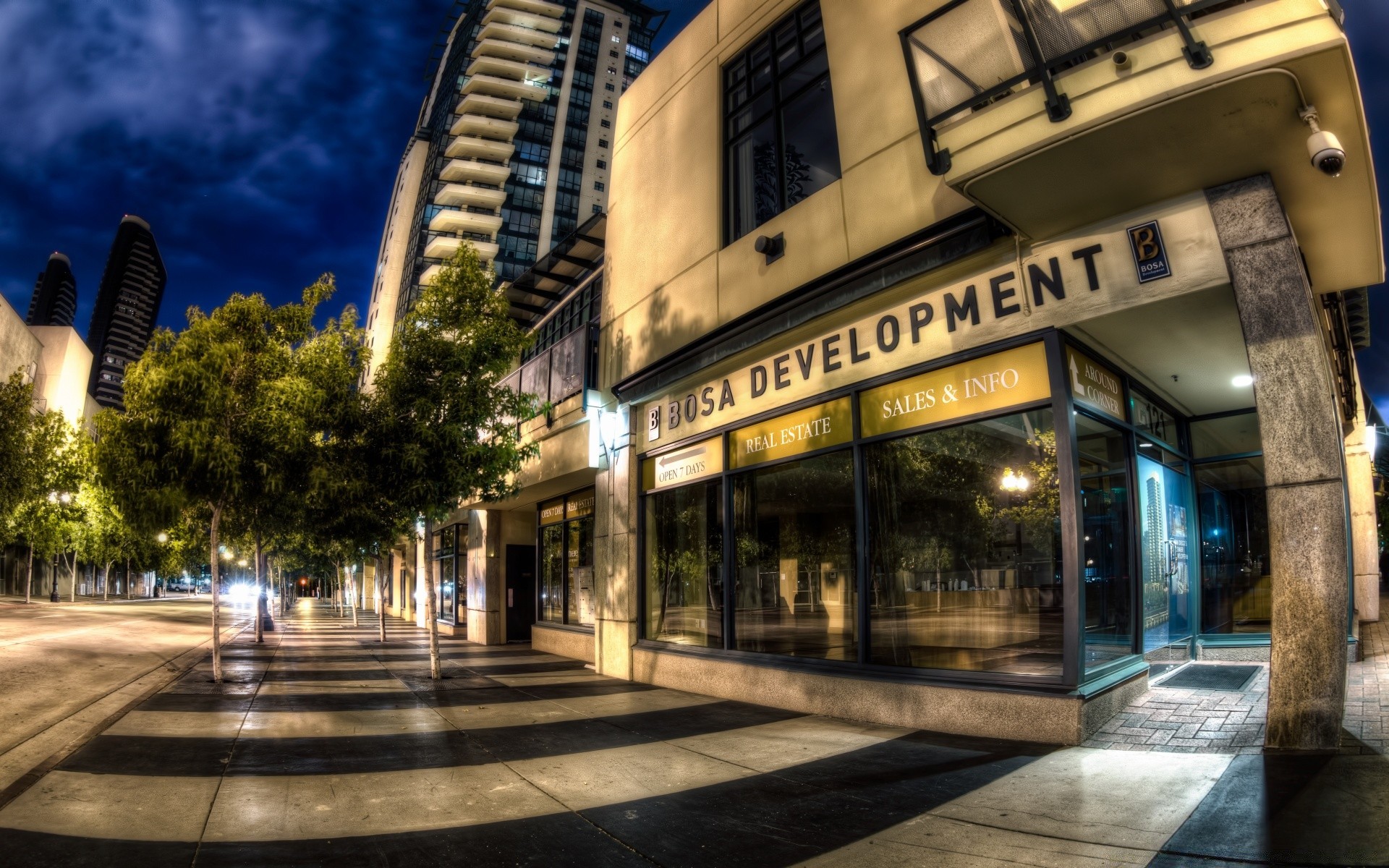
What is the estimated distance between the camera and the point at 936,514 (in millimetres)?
8742

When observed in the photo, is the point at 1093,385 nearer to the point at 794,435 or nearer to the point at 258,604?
the point at 794,435

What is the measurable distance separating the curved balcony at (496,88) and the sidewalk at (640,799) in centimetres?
9491

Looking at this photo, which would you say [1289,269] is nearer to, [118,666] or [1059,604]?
[1059,604]

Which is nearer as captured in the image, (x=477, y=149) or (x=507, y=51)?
(x=477, y=149)

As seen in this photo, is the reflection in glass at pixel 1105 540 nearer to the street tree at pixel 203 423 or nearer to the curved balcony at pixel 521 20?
the street tree at pixel 203 423

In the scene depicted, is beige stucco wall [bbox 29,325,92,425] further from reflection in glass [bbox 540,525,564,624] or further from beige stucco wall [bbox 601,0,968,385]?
beige stucco wall [bbox 601,0,968,385]

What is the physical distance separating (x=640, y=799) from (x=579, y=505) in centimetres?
1117

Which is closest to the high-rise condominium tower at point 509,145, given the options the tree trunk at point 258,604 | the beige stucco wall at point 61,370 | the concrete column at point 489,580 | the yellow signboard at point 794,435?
the beige stucco wall at point 61,370

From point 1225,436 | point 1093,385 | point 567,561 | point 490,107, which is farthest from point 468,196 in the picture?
point 1093,385

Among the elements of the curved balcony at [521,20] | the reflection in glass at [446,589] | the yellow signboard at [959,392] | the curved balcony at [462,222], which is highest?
the curved balcony at [521,20]

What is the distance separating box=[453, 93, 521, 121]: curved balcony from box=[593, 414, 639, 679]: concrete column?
8829 centimetres

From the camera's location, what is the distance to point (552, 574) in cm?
1778

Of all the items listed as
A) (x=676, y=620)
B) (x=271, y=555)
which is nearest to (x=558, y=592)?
(x=676, y=620)

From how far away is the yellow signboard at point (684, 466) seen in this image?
1091 cm
